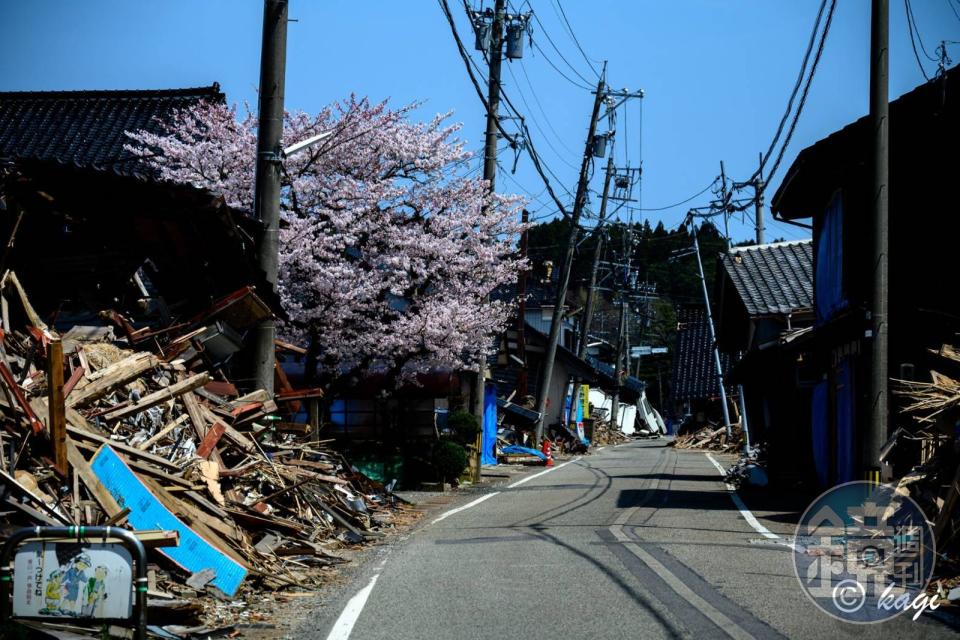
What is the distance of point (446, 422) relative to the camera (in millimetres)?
29141

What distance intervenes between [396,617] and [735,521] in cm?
844

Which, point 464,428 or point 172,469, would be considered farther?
point 464,428

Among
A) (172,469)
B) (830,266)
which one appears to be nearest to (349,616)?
(172,469)

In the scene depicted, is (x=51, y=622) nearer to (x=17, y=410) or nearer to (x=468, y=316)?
(x=17, y=410)

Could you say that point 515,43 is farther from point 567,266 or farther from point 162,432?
point 162,432

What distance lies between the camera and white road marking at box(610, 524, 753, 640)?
297 inches

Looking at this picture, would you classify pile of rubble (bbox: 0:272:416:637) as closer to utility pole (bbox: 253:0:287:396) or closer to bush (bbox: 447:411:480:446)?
utility pole (bbox: 253:0:287:396)

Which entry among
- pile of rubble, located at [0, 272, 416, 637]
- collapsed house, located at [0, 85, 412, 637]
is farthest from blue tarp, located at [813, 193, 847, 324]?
pile of rubble, located at [0, 272, 416, 637]

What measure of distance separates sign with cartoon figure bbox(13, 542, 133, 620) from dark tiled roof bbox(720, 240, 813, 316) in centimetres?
2694

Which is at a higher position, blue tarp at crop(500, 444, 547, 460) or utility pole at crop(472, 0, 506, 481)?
utility pole at crop(472, 0, 506, 481)

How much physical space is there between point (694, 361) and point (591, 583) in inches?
2405

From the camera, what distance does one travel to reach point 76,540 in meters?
6.41

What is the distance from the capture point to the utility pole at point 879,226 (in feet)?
46.5

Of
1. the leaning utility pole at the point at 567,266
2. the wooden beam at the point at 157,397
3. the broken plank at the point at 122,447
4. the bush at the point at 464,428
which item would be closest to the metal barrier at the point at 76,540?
the broken plank at the point at 122,447
